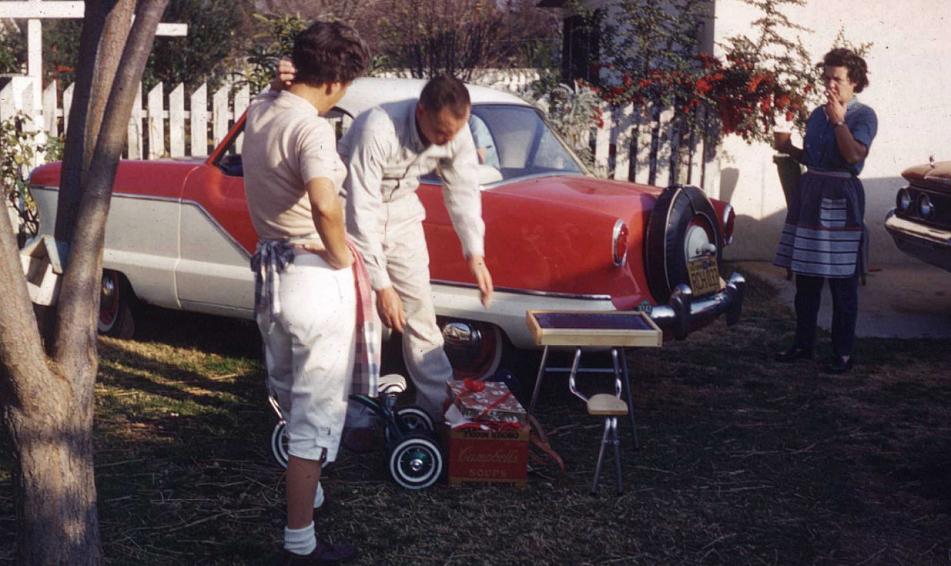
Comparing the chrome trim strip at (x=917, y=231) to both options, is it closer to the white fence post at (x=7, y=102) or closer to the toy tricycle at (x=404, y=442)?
the toy tricycle at (x=404, y=442)

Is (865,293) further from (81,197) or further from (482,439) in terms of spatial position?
(81,197)

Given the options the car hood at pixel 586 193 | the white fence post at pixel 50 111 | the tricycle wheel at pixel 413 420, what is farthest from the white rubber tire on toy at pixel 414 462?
the white fence post at pixel 50 111

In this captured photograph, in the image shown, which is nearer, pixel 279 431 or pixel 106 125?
pixel 106 125

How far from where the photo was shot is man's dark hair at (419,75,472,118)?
181 inches

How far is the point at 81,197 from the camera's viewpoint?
12.0ft

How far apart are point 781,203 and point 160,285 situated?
634 centimetres

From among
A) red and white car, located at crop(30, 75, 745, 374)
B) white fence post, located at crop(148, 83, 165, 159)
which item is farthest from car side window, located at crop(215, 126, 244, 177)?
white fence post, located at crop(148, 83, 165, 159)

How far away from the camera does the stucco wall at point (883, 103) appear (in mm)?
10883

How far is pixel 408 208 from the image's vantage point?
203 inches

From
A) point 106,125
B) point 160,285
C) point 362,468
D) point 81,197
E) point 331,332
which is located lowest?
point 362,468

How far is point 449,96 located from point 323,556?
6.03 feet

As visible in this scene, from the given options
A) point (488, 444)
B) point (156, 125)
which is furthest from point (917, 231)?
point (156, 125)

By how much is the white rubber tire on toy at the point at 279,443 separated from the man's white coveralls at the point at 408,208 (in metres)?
0.67

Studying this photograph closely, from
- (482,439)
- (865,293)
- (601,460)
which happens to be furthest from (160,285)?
(865,293)
